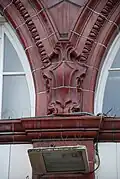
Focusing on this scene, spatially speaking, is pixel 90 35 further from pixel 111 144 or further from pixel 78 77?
pixel 111 144

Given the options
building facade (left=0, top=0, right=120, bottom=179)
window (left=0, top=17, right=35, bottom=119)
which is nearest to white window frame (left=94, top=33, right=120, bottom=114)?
building facade (left=0, top=0, right=120, bottom=179)

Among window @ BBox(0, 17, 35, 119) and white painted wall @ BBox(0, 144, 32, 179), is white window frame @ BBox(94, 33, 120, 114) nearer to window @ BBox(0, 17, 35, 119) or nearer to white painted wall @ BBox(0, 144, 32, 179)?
window @ BBox(0, 17, 35, 119)

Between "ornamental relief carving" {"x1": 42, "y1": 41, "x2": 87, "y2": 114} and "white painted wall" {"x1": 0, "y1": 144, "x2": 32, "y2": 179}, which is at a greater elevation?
"ornamental relief carving" {"x1": 42, "y1": 41, "x2": 87, "y2": 114}

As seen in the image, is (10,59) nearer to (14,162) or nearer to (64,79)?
(64,79)

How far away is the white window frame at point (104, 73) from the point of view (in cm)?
646

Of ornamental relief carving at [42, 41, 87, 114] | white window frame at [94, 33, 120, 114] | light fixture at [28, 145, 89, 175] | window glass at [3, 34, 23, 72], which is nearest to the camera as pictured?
light fixture at [28, 145, 89, 175]

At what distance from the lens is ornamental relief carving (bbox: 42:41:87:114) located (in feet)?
20.5

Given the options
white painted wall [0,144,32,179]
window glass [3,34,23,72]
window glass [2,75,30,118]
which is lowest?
white painted wall [0,144,32,179]

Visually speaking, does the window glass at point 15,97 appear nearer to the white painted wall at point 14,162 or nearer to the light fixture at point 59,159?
the white painted wall at point 14,162

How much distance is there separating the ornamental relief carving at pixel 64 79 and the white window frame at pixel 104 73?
0.83 ft

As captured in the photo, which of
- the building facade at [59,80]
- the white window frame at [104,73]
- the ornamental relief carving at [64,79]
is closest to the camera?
the building facade at [59,80]

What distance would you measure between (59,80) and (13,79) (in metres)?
0.67

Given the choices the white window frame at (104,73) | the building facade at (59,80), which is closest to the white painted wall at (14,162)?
the building facade at (59,80)

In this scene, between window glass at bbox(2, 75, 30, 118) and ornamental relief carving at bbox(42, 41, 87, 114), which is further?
window glass at bbox(2, 75, 30, 118)
